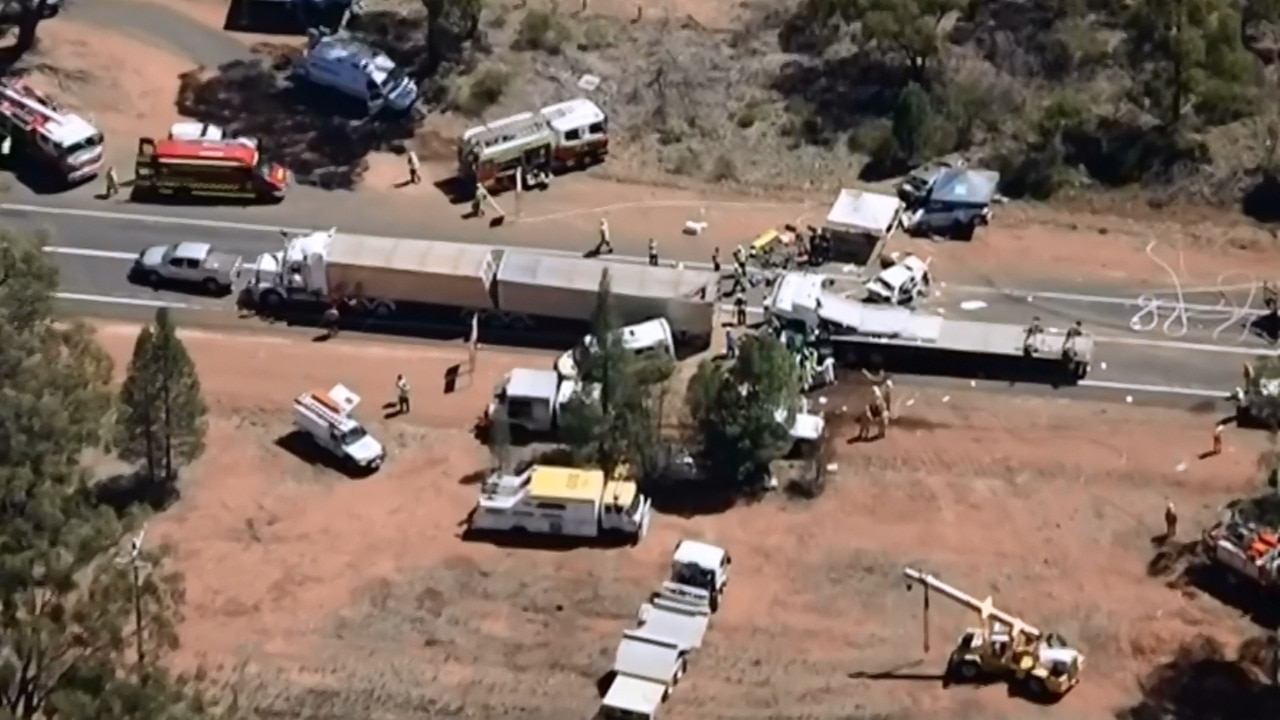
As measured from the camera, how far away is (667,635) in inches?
2048

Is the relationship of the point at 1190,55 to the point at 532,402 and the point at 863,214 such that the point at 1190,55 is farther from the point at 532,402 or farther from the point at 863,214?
the point at 532,402

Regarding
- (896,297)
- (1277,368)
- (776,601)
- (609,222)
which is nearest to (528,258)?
(609,222)

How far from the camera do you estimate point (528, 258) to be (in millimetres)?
64375

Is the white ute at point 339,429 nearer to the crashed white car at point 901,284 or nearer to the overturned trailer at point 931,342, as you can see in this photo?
the overturned trailer at point 931,342

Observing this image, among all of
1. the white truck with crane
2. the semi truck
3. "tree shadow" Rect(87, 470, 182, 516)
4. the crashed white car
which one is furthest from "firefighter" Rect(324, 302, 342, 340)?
the crashed white car

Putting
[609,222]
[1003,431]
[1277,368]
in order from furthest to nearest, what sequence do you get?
[609,222] < [1003,431] < [1277,368]

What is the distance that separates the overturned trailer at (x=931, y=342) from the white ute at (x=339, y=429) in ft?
39.9

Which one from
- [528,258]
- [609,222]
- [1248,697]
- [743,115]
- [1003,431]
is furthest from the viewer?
[743,115]

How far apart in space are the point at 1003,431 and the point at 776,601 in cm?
978

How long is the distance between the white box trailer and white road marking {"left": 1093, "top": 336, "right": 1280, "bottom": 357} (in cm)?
1133

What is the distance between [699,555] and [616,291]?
11.3 meters

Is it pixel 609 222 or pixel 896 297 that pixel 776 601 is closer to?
pixel 896 297

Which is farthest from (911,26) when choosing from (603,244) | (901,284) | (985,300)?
(603,244)

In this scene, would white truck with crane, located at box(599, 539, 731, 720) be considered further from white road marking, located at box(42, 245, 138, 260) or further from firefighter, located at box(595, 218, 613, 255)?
white road marking, located at box(42, 245, 138, 260)
